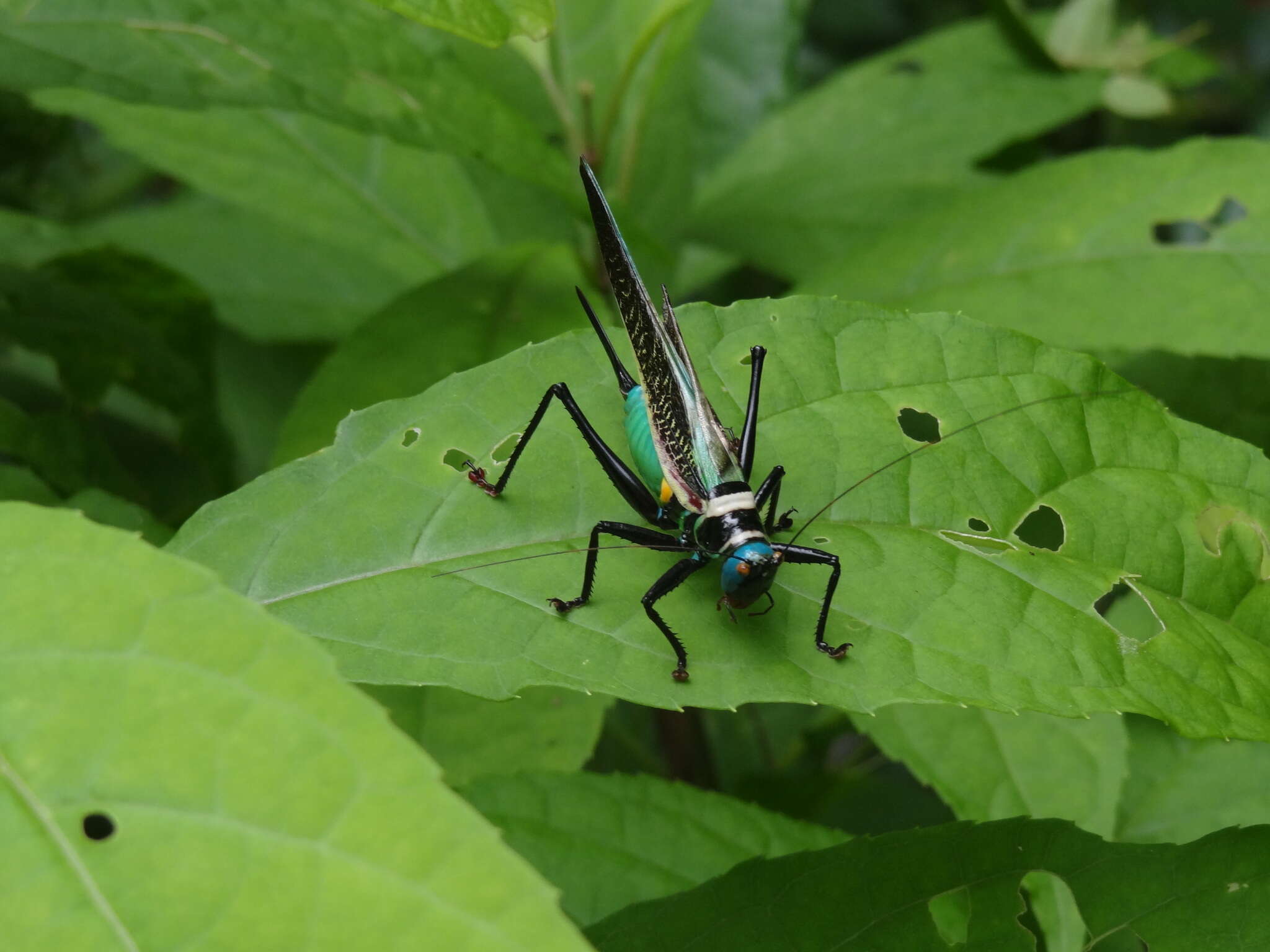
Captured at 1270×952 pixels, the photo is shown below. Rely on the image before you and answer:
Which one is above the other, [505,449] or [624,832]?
[505,449]

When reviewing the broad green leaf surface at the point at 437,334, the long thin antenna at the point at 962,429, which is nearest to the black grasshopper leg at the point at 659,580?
the long thin antenna at the point at 962,429

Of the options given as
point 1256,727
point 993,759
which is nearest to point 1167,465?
point 1256,727

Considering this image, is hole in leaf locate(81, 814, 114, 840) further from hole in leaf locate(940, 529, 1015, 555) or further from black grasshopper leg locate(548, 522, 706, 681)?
hole in leaf locate(940, 529, 1015, 555)

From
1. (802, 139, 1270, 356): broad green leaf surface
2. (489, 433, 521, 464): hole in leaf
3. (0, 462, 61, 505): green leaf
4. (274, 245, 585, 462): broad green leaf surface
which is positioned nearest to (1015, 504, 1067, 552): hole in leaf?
(802, 139, 1270, 356): broad green leaf surface

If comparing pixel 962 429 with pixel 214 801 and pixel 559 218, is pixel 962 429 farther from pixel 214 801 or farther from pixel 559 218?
pixel 559 218

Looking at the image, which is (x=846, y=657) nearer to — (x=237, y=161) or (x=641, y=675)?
(x=641, y=675)

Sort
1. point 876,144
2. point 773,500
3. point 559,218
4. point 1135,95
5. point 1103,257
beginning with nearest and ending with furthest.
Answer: point 773,500
point 1103,257
point 559,218
point 1135,95
point 876,144

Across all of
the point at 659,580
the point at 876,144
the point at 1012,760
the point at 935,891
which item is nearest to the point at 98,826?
the point at 659,580
